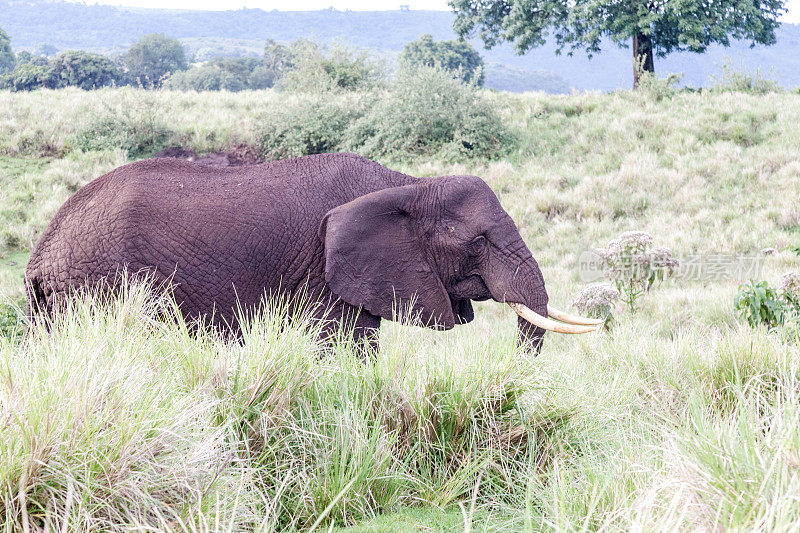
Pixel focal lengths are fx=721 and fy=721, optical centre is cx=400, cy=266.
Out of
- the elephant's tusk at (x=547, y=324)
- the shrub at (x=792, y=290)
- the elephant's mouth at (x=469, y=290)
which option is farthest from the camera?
the shrub at (x=792, y=290)

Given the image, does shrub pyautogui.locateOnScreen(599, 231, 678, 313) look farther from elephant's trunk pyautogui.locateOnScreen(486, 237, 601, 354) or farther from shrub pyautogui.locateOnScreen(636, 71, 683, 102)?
shrub pyautogui.locateOnScreen(636, 71, 683, 102)

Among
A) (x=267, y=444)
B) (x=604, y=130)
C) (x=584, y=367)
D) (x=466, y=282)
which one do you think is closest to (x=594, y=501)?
(x=267, y=444)

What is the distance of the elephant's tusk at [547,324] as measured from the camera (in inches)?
195

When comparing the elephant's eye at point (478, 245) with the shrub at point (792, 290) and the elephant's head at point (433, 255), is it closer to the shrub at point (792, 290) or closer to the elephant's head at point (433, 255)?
the elephant's head at point (433, 255)

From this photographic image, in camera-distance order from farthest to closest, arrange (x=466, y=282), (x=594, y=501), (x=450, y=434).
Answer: (x=466, y=282)
(x=450, y=434)
(x=594, y=501)

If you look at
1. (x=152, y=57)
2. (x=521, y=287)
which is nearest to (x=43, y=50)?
(x=152, y=57)

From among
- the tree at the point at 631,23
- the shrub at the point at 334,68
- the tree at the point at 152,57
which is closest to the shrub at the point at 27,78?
the tree at the point at 152,57

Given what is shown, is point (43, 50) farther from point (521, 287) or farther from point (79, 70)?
point (521, 287)

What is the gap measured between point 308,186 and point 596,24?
80.1ft

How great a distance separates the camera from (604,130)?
18891 millimetres

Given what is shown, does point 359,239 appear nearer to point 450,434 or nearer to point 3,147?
point 450,434

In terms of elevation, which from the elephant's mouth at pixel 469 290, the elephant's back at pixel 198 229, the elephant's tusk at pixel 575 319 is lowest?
the elephant's tusk at pixel 575 319

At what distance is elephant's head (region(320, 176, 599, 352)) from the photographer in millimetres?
5145

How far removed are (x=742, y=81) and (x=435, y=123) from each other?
11634mm
